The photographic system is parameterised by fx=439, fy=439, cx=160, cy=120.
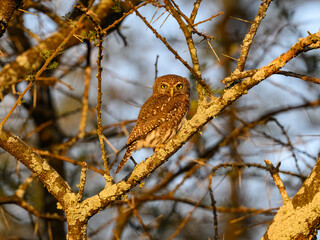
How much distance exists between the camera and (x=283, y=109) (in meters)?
5.20

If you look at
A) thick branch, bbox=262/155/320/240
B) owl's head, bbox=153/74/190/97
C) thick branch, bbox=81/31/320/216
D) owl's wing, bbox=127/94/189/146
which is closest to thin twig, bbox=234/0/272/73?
thick branch, bbox=81/31/320/216

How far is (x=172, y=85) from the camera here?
4.56 m

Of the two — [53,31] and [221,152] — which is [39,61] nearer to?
[53,31]

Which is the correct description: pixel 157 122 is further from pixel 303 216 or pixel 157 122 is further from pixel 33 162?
pixel 303 216

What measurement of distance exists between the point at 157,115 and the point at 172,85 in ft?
2.16

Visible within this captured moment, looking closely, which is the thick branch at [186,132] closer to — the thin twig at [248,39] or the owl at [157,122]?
the thin twig at [248,39]

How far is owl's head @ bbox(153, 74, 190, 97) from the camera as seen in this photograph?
Result: 4.54 m

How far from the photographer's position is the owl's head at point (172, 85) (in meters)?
4.54

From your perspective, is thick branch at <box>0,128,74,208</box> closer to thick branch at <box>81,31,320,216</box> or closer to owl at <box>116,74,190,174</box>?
thick branch at <box>81,31,320,216</box>

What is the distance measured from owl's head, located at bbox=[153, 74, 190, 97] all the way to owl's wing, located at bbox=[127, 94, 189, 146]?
0.34m

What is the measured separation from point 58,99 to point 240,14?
4009 mm

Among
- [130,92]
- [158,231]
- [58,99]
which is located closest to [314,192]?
[158,231]

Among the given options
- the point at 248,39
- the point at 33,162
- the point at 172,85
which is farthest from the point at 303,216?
the point at 172,85

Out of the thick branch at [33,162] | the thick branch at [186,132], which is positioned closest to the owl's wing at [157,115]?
the thick branch at [186,132]
